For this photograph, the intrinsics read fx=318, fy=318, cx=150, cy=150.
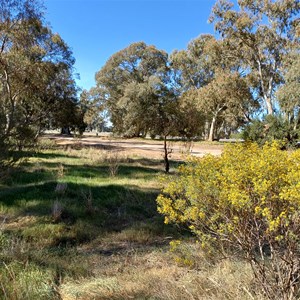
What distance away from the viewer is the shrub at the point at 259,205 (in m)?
Result: 2.34

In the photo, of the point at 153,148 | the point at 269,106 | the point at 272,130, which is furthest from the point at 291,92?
the point at 153,148

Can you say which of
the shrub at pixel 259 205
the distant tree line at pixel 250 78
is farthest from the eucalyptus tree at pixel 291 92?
the shrub at pixel 259 205

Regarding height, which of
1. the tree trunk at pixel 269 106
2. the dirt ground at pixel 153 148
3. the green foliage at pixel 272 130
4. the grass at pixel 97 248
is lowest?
the grass at pixel 97 248

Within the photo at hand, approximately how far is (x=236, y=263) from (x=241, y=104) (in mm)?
24857

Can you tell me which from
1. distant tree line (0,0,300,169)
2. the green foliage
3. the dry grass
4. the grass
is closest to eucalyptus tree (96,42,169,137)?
distant tree line (0,0,300,169)

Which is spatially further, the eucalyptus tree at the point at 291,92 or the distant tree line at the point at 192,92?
the eucalyptus tree at the point at 291,92

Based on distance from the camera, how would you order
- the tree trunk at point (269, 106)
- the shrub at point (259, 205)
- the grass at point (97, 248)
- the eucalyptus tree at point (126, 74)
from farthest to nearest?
the eucalyptus tree at point (126, 74)
the tree trunk at point (269, 106)
the grass at point (97, 248)
the shrub at point (259, 205)

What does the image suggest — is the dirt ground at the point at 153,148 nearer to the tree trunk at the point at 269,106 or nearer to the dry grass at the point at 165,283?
the tree trunk at the point at 269,106

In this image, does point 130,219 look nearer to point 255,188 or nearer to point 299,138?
point 255,188

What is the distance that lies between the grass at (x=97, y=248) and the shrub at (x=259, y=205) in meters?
0.34

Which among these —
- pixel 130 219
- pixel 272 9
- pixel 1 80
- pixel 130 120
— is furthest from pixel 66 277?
pixel 130 120

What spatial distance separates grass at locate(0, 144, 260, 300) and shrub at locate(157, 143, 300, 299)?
339 mm

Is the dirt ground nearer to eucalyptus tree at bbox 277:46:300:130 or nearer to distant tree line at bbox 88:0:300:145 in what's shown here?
distant tree line at bbox 88:0:300:145

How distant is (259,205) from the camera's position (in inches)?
95.8
